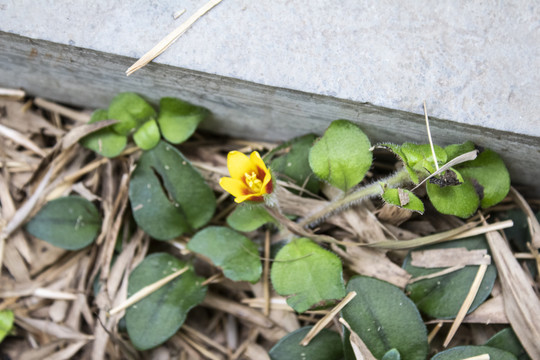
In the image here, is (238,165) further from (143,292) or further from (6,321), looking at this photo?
(6,321)

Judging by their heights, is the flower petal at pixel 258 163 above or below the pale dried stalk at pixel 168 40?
below

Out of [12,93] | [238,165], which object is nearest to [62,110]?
[12,93]

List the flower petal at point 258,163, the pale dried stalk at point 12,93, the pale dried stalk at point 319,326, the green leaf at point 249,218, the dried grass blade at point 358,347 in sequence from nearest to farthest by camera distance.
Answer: the flower petal at point 258,163 → the dried grass blade at point 358,347 → the pale dried stalk at point 319,326 → the green leaf at point 249,218 → the pale dried stalk at point 12,93

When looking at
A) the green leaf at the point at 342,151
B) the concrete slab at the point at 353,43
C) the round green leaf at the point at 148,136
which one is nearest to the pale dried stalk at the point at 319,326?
the green leaf at the point at 342,151

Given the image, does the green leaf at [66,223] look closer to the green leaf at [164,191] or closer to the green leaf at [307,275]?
the green leaf at [164,191]

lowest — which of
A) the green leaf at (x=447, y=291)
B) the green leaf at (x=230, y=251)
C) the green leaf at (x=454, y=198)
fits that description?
the green leaf at (x=230, y=251)

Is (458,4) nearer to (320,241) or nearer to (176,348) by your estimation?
(320,241)
